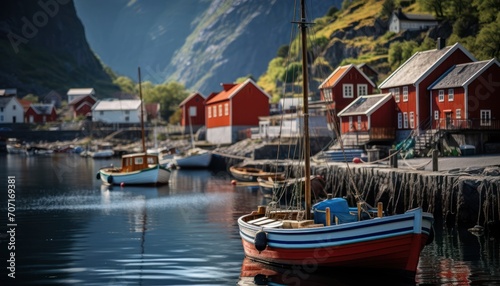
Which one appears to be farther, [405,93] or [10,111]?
[10,111]

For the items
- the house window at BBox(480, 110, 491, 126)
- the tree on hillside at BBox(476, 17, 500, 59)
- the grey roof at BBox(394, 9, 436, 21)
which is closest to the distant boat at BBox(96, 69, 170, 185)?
the house window at BBox(480, 110, 491, 126)

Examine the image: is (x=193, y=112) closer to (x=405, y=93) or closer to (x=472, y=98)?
(x=405, y=93)

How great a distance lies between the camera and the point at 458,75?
57719 millimetres

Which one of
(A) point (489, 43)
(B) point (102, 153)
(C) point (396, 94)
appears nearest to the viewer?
(C) point (396, 94)

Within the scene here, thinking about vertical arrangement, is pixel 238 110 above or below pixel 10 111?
below

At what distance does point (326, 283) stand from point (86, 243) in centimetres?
1332

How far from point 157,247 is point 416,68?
1516 inches

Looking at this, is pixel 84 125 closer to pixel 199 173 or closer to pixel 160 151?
pixel 160 151

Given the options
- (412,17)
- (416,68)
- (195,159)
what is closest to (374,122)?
→ (416,68)

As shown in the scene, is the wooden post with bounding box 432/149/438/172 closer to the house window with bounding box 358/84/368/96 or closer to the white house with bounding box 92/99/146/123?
the house window with bounding box 358/84/368/96

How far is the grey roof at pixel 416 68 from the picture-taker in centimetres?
6028

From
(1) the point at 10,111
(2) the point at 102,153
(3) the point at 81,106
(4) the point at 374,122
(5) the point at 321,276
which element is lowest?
(5) the point at 321,276

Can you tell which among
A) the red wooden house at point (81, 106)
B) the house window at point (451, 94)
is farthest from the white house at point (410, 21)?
the house window at point (451, 94)

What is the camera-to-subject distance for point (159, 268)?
26.4 meters
